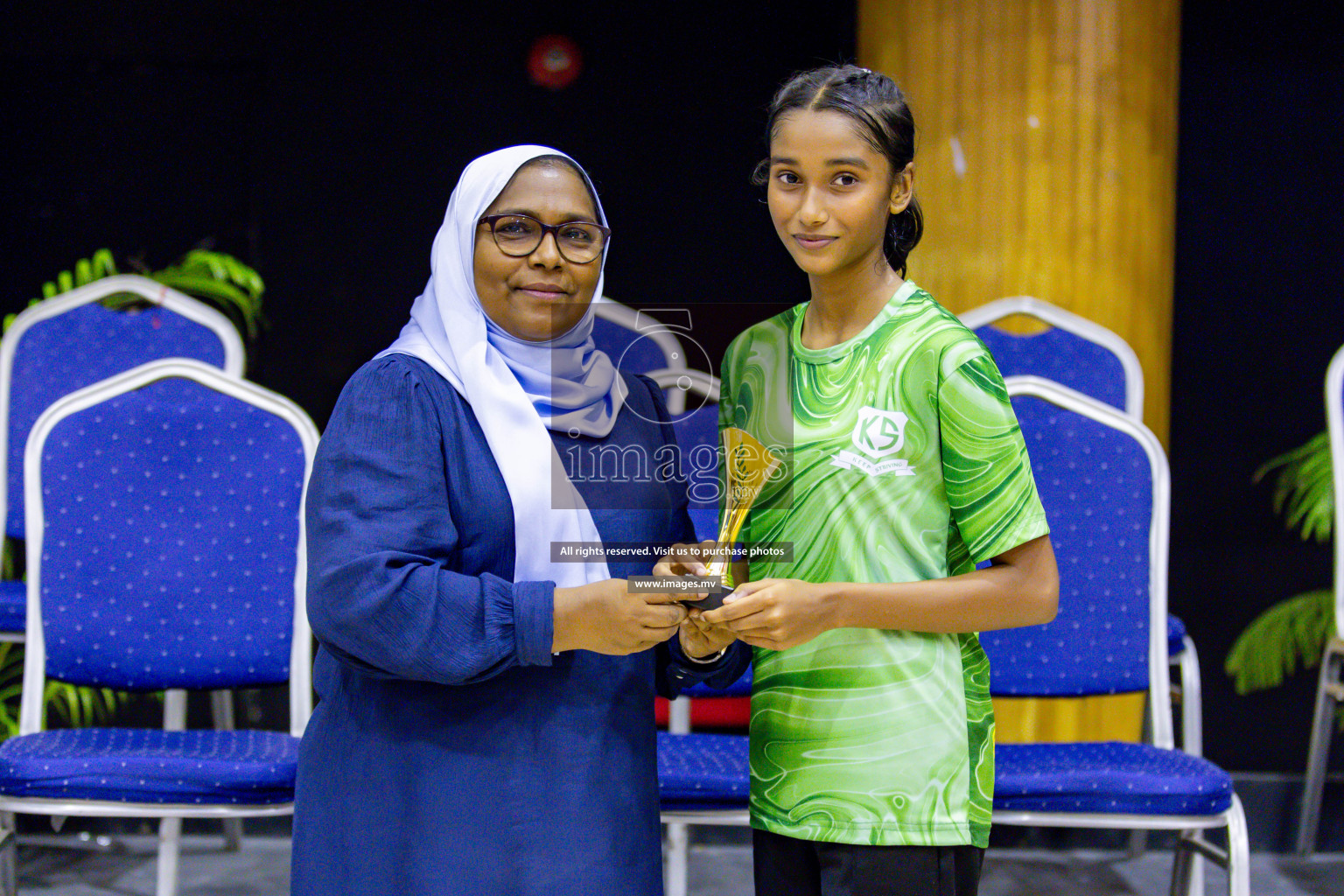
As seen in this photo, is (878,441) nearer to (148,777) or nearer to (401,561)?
(401,561)

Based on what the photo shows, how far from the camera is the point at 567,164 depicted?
1.20 meters

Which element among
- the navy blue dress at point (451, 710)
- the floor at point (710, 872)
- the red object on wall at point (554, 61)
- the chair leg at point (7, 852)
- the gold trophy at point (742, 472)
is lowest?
the floor at point (710, 872)

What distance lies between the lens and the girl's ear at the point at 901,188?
118 cm

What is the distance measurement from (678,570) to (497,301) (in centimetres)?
33

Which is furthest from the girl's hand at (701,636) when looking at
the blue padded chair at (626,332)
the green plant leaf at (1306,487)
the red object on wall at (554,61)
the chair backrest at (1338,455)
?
the red object on wall at (554,61)

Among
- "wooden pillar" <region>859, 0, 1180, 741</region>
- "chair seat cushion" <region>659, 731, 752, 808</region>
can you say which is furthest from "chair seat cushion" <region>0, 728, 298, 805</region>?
"wooden pillar" <region>859, 0, 1180, 741</region>

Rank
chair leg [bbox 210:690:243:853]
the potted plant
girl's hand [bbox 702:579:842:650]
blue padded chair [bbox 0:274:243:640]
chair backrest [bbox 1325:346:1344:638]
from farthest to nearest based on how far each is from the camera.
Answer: the potted plant → blue padded chair [bbox 0:274:243:640] → chair leg [bbox 210:690:243:853] → chair backrest [bbox 1325:346:1344:638] → girl's hand [bbox 702:579:842:650]

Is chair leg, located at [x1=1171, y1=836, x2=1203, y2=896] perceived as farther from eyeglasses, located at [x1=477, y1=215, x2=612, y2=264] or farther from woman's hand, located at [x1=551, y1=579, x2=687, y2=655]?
eyeglasses, located at [x1=477, y1=215, x2=612, y2=264]

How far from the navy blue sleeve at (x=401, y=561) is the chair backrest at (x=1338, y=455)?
6.79ft

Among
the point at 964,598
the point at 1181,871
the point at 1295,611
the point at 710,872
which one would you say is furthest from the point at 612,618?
the point at 1295,611

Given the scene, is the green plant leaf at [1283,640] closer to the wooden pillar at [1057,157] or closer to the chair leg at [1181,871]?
the wooden pillar at [1057,157]

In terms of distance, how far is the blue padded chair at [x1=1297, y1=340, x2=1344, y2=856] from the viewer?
2.50 metres

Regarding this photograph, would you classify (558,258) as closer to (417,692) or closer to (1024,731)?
(417,692)

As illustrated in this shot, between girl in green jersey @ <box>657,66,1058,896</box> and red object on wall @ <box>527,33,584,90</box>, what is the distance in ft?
9.20
